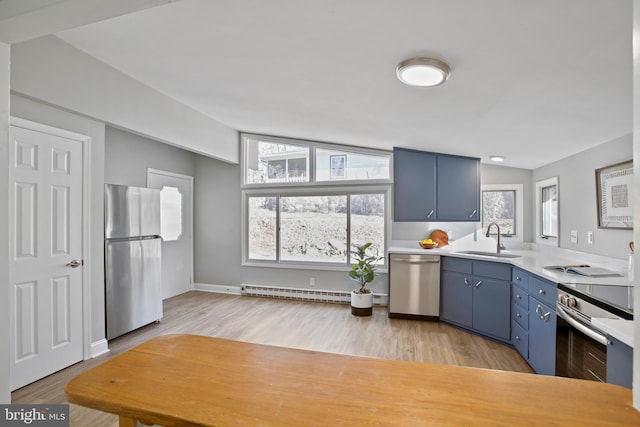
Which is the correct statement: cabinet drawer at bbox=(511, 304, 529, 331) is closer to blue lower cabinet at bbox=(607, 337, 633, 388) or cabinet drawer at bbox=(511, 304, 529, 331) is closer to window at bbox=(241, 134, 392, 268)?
blue lower cabinet at bbox=(607, 337, 633, 388)

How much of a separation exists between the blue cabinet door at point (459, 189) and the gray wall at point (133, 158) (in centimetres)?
398

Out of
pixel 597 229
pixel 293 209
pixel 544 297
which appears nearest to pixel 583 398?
pixel 544 297

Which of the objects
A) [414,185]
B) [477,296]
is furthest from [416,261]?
[414,185]

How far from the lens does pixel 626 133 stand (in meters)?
2.41

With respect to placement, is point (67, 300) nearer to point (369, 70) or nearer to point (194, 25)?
point (194, 25)

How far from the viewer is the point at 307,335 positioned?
3.50 metres

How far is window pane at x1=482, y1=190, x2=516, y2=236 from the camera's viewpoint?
4262 millimetres

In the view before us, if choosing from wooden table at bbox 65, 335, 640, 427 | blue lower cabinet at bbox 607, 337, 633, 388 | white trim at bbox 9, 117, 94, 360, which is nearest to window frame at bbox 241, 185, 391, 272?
white trim at bbox 9, 117, 94, 360

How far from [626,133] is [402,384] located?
2.81 m

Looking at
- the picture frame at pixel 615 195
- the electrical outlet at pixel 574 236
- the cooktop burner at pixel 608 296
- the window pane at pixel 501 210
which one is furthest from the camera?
the window pane at pixel 501 210

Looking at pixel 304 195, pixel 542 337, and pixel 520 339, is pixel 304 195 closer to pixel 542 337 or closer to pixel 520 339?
pixel 520 339

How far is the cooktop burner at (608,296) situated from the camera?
1.54 m

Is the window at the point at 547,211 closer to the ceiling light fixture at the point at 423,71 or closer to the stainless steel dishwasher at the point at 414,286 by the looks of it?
the stainless steel dishwasher at the point at 414,286

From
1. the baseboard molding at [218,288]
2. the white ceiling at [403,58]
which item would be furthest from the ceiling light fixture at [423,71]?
the baseboard molding at [218,288]
